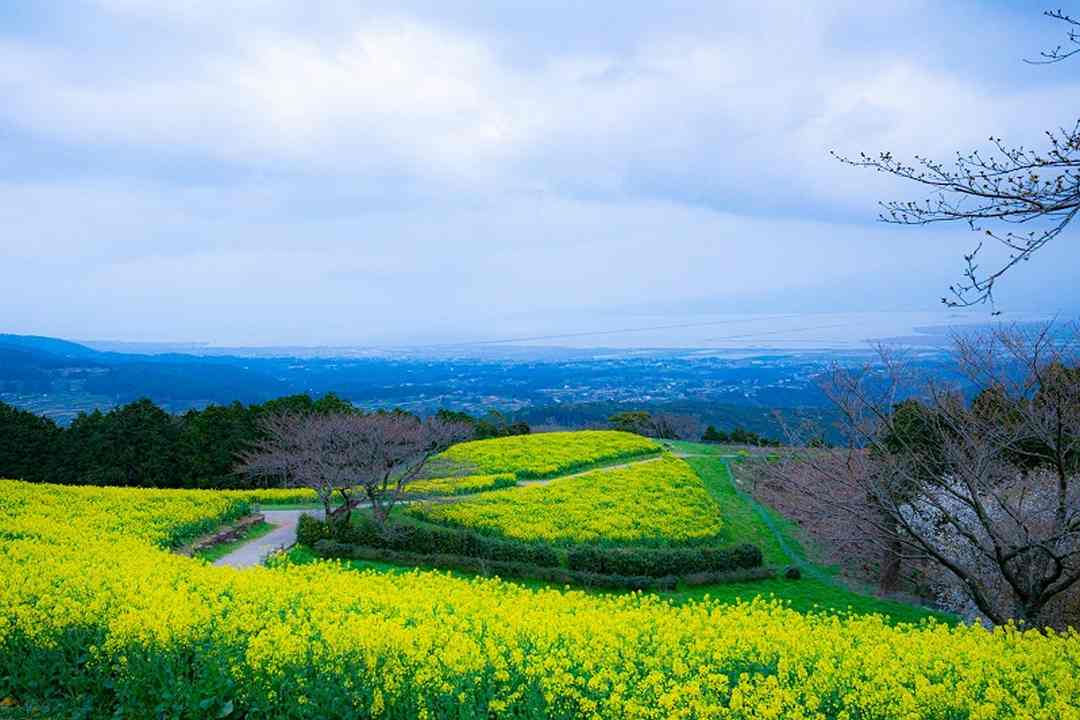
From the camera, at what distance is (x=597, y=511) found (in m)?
23.5

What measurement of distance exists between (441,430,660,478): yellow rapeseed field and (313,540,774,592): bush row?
11416 mm

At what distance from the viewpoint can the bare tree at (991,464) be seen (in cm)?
980

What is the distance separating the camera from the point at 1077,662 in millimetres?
6578

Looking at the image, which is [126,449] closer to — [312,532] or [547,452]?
[312,532]

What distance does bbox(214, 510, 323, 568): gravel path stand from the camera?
18.0m

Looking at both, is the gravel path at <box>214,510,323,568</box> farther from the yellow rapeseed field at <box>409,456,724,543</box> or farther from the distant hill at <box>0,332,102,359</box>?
the distant hill at <box>0,332,102,359</box>

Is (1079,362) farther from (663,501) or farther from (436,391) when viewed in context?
(436,391)

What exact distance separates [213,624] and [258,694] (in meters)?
1.32

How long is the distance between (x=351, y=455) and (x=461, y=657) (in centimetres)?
1459

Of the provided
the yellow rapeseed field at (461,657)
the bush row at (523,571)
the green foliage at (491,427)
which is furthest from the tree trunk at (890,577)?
the green foliage at (491,427)

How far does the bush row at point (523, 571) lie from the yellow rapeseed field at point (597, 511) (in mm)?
1941

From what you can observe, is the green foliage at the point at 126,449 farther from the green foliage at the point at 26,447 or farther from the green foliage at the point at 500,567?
the green foliage at the point at 500,567

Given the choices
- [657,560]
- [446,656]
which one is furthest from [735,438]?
[446,656]

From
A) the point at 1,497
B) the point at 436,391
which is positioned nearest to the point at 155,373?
the point at 436,391
